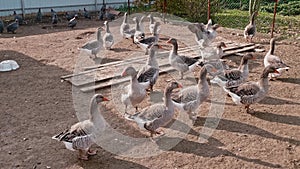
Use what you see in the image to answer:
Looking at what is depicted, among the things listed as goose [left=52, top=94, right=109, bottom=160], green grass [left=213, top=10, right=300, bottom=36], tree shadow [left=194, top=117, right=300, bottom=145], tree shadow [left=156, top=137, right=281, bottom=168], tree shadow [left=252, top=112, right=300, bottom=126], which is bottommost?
tree shadow [left=156, top=137, right=281, bottom=168]

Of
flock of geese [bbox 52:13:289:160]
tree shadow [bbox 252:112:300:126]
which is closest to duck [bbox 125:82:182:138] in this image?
flock of geese [bbox 52:13:289:160]

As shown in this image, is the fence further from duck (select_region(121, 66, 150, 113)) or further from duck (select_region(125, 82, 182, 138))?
duck (select_region(125, 82, 182, 138))

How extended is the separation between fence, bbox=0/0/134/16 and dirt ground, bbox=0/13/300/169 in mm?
9679

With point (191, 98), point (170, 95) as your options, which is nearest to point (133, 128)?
point (170, 95)

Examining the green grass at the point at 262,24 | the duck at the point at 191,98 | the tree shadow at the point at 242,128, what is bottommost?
the tree shadow at the point at 242,128

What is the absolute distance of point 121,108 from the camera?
6527 millimetres

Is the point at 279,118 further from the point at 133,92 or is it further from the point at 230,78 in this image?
the point at 133,92

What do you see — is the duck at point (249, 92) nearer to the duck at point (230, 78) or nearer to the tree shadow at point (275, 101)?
the duck at point (230, 78)

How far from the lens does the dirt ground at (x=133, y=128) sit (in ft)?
15.5

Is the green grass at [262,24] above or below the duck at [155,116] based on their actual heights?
above

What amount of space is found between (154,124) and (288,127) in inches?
96.3

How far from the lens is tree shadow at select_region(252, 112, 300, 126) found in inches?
233

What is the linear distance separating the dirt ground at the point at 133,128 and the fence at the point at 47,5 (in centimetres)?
968

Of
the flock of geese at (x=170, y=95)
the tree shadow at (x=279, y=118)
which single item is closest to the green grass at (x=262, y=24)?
the flock of geese at (x=170, y=95)
